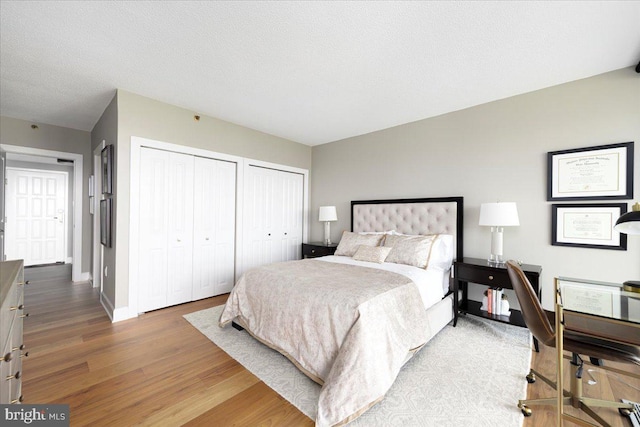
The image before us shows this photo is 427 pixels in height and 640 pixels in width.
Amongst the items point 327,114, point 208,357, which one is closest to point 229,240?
point 208,357

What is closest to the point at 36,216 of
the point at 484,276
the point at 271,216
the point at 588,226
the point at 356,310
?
the point at 271,216

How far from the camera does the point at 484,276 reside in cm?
276

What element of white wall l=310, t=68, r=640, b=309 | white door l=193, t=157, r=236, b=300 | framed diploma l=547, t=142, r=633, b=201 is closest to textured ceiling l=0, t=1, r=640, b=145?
white wall l=310, t=68, r=640, b=309

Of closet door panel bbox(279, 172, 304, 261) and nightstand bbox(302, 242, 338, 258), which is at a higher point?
closet door panel bbox(279, 172, 304, 261)

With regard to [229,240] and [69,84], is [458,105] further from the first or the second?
[69,84]

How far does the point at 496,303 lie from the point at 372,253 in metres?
1.40

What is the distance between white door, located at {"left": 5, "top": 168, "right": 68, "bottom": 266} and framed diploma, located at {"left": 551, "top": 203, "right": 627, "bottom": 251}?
912 centimetres

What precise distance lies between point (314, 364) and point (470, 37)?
2.74 m

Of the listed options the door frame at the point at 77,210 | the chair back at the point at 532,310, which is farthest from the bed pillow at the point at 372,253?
the door frame at the point at 77,210

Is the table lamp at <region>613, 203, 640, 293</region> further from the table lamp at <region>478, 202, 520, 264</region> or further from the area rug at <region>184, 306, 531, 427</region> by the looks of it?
the area rug at <region>184, 306, 531, 427</region>

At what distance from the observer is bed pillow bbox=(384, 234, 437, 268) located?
304cm

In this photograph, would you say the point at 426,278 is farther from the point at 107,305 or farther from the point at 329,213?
the point at 107,305

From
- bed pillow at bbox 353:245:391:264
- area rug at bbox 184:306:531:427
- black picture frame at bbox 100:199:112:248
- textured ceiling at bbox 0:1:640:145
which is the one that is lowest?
area rug at bbox 184:306:531:427

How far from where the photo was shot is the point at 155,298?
3355 millimetres
